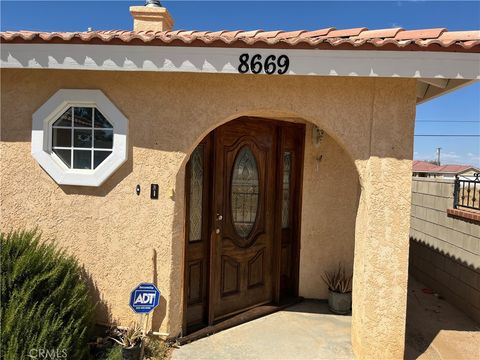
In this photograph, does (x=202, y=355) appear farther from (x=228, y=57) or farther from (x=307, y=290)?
(x=228, y=57)

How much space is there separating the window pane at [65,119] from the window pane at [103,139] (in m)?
0.48

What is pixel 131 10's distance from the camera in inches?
267

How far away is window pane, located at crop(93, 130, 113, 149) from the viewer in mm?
5344

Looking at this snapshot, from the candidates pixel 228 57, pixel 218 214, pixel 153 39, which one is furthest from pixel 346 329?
pixel 153 39

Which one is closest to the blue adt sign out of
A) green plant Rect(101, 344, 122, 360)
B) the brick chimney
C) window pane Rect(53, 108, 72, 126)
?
green plant Rect(101, 344, 122, 360)

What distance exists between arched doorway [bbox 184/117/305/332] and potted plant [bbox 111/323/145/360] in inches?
38.7

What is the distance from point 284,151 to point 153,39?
351cm

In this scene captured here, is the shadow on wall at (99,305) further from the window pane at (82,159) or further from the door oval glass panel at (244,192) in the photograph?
the door oval glass panel at (244,192)

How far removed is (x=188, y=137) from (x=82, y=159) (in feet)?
5.79

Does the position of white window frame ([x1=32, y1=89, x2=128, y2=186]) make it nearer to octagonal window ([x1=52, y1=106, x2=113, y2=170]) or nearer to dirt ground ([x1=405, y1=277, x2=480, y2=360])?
octagonal window ([x1=52, y1=106, x2=113, y2=170])

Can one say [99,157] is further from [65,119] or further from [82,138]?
[65,119]

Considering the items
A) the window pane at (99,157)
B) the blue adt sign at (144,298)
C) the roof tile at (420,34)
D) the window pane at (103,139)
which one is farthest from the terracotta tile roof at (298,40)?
the blue adt sign at (144,298)

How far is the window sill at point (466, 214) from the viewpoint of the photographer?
264 inches

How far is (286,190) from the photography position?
289 inches
